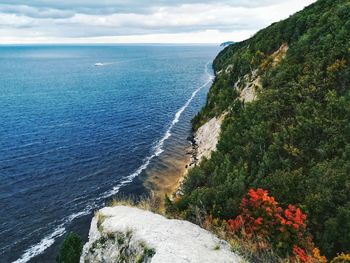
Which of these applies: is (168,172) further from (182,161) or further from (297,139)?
(297,139)

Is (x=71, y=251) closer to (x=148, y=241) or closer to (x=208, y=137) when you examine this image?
(x=148, y=241)

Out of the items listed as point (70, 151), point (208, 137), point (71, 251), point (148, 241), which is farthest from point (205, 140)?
point (148, 241)

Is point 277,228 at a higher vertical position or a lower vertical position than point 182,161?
higher

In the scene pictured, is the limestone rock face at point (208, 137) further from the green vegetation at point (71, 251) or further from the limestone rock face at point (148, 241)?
the limestone rock face at point (148, 241)

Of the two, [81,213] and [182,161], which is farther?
[182,161]

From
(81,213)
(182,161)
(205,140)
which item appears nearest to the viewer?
(81,213)

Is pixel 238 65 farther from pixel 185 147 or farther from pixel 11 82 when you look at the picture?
pixel 11 82

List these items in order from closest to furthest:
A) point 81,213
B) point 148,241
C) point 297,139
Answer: point 148,241 < point 297,139 < point 81,213

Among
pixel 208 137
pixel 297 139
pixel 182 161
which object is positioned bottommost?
pixel 182 161
